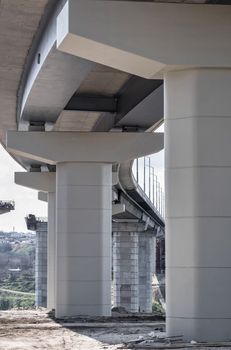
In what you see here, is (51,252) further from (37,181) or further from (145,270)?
(145,270)

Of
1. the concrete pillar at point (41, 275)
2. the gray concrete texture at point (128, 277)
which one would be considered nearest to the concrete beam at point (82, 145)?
the gray concrete texture at point (128, 277)

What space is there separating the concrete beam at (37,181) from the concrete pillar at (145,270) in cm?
4746

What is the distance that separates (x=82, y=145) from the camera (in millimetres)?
34344

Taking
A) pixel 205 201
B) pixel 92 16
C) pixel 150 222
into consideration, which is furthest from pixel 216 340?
pixel 150 222

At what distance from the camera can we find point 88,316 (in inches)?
1298

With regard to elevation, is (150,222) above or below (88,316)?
above

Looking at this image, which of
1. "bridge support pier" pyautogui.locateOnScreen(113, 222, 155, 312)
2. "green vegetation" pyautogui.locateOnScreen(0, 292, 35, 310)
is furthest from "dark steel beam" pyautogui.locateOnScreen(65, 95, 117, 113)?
"green vegetation" pyautogui.locateOnScreen(0, 292, 35, 310)

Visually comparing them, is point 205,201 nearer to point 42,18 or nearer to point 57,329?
point 42,18

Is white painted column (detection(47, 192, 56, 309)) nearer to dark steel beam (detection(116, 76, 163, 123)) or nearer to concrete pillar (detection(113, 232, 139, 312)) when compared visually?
dark steel beam (detection(116, 76, 163, 123))

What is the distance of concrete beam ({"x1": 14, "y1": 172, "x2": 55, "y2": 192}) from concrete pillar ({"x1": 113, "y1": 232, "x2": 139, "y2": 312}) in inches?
1449

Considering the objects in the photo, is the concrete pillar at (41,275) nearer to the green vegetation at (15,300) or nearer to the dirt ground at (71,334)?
the dirt ground at (71,334)

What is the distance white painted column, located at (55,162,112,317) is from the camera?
3409 centimetres

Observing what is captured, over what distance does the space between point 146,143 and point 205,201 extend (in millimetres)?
17389

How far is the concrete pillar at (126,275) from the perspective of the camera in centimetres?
8819
